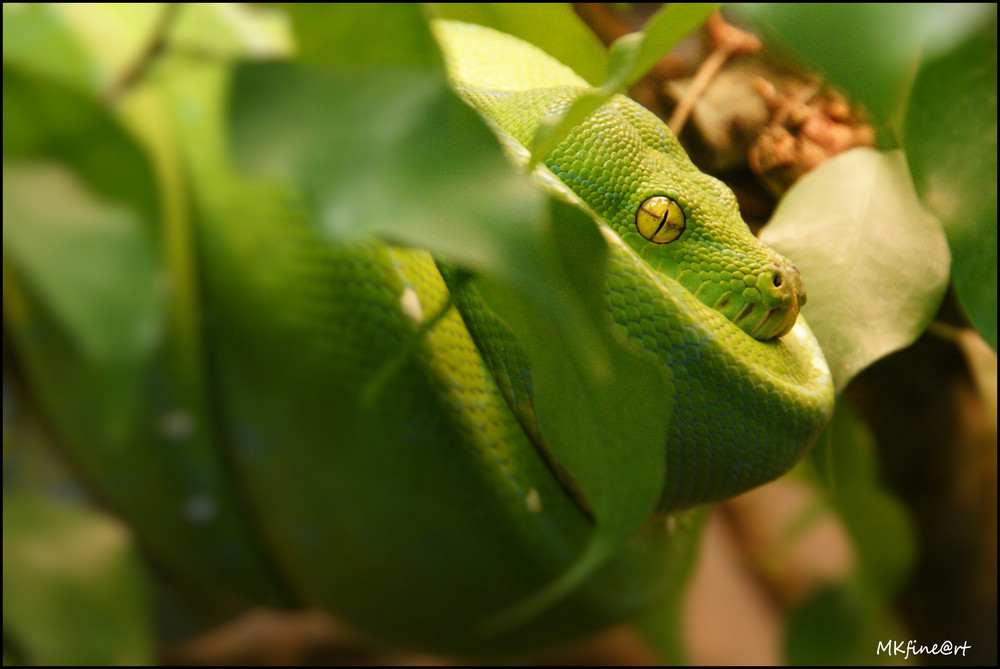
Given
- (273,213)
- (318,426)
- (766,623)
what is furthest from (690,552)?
(766,623)

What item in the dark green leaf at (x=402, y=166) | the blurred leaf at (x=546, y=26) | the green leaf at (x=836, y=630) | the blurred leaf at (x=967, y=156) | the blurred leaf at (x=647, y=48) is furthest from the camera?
the green leaf at (x=836, y=630)

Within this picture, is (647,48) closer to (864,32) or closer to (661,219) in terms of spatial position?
(864,32)

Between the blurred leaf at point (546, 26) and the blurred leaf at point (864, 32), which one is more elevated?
the blurred leaf at point (864, 32)

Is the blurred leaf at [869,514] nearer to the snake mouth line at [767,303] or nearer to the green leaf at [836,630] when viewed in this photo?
the green leaf at [836,630]

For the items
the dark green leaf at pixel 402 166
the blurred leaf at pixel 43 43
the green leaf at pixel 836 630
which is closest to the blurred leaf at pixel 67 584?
the blurred leaf at pixel 43 43

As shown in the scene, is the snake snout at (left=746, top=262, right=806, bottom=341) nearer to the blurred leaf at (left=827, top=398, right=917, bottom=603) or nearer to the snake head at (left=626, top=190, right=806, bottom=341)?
the snake head at (left=626, top=190, right=806, bottom=341)

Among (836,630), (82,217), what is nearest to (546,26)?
(82,217)
